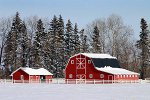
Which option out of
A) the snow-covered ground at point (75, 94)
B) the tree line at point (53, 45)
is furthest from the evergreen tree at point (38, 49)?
the snow-covered ground at point (75, 94)

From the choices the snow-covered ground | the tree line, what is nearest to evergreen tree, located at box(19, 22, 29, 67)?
the tree line

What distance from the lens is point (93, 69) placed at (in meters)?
67.4

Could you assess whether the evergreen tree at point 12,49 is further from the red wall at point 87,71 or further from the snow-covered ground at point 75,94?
the snow-covered ground at point 75,94

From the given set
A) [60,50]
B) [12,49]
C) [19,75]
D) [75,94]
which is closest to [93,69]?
[19,75]

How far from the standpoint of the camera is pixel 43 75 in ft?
228

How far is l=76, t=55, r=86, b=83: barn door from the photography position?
68812mm

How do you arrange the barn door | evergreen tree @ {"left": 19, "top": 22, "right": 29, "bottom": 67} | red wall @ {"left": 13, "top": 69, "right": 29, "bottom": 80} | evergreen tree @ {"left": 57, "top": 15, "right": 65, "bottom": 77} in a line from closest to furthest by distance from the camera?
red wall @ {"left": 13, "top": 69, "right": 29, "bottom": 80}, the barn door, evergreen tree @ {"left": 19, "top": 22, "right": 29, "bottom": 67}, evergreen tree @ {"left": 57, "top": 15, "right": 65, "bottom": 77}

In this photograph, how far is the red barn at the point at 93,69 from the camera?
66062 millimetres

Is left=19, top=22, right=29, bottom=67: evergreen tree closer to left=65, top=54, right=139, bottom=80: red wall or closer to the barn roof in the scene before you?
left=65, top=54, right=139, bottom=80: red wall

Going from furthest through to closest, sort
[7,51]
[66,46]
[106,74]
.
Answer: [66,46] → [7,51] → [106,74]

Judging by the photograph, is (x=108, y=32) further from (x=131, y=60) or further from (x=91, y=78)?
(x=91, y=78)

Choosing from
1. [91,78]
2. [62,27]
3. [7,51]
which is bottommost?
[91,78]

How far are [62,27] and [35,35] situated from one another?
9722 mm

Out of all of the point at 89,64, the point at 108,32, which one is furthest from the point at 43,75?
the point at 108,32
